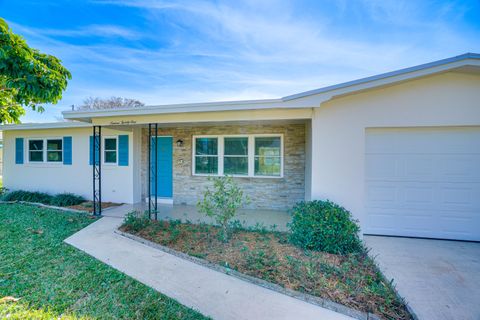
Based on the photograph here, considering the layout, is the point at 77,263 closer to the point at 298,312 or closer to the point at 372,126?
the point at 298,312

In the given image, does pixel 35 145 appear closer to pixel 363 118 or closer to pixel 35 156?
pixel 35 156

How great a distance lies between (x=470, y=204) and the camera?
445 cm

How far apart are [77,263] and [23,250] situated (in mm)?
1370

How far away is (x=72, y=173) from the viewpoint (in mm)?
8305

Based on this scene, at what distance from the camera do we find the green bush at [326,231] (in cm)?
383

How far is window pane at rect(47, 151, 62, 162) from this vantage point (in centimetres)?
855

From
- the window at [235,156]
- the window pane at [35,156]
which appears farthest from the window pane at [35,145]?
the window at [235,156]

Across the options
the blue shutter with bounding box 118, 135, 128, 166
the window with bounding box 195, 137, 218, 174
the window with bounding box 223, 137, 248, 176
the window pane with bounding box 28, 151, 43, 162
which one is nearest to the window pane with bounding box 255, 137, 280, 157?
the window with bounding box 223, 137, 248, 176

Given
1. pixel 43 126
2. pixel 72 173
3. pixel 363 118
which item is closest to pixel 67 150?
pixel 72 173

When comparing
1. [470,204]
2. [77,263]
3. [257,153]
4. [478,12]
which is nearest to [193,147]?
[257,153]

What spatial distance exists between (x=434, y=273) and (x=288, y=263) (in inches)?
85.2

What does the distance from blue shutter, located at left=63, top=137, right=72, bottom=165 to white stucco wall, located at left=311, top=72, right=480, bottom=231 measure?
8901 millimetres

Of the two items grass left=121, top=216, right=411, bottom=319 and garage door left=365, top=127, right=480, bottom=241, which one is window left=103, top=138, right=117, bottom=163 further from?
garage door left=365, top=127, right=480, bottom=241

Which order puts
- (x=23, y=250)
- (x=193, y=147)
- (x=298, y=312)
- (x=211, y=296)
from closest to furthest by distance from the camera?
(x=298, y=312), (x=211, y=296), (x=23, y=250), (x=193, y=147)
